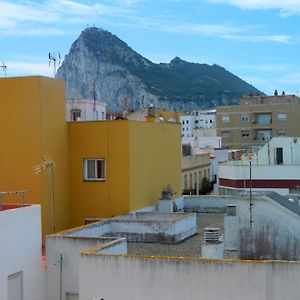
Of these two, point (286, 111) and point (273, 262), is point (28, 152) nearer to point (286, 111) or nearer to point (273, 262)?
point (273, 262)

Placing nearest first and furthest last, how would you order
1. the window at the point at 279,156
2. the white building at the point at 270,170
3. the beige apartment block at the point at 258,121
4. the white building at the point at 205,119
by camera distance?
the white building at the point at 270,170 < the window at the point at 279,156 < the beige apartment block at the point at 258,121 < the white building at the point at 205,119

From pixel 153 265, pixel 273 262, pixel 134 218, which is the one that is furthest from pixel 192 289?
pixel 134 218

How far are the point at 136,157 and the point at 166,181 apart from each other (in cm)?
475

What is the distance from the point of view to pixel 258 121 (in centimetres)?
9575

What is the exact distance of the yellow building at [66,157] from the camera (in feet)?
74.3

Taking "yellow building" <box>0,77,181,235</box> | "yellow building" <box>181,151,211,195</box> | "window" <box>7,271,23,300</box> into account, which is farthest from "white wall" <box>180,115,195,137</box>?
"window" <box>7,271,23,300</box>

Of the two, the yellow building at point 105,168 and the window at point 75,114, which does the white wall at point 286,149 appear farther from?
the yellow building at point 105,168

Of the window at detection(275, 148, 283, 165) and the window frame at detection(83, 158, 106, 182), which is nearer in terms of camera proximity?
the window frame at detection(83, 158, 106, 182)

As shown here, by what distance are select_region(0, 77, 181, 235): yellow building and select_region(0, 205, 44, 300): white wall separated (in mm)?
4450

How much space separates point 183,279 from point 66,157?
1098cm

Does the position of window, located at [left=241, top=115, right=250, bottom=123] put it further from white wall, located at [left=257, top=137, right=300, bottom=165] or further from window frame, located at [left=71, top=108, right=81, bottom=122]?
→ window frame, located at [left=71, top=108, right=81, bottom=122]

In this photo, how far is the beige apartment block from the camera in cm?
9394

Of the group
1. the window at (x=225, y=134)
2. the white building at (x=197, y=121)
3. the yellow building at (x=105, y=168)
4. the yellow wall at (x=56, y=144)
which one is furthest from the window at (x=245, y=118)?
the yellow wall at (x=56, y=144)

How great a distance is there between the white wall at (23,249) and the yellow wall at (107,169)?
6.44 meters
